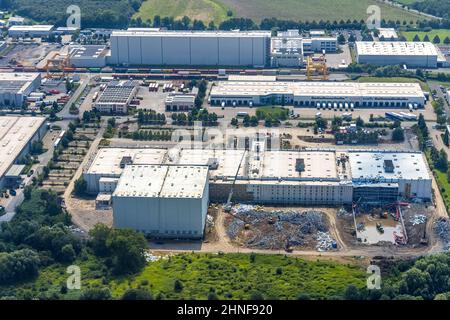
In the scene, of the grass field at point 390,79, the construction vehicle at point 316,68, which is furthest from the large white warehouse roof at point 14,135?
the grass field at point 390,79

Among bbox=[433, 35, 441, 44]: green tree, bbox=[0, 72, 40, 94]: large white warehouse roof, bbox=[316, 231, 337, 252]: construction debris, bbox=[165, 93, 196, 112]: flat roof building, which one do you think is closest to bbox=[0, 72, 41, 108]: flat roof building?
bbox=[0, 72, 40, 94]: large white warehouse roof

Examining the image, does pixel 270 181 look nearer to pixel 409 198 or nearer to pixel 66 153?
pixel 409 198

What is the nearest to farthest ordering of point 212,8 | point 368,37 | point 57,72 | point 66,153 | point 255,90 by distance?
point 66,153, point 255,90, point 57,72, point 368,37, point 212,8

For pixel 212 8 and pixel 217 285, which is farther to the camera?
pixel 212 8

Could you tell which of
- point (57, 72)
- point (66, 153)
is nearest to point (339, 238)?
point (66, 153)

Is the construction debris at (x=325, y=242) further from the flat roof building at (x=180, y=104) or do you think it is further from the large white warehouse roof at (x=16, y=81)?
the large white warehouse roof at (x=16, y=81)

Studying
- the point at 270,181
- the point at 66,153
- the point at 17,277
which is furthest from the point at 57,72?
the point at 17,277

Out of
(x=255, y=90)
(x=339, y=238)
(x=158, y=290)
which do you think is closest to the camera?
(x=158, y=290)
